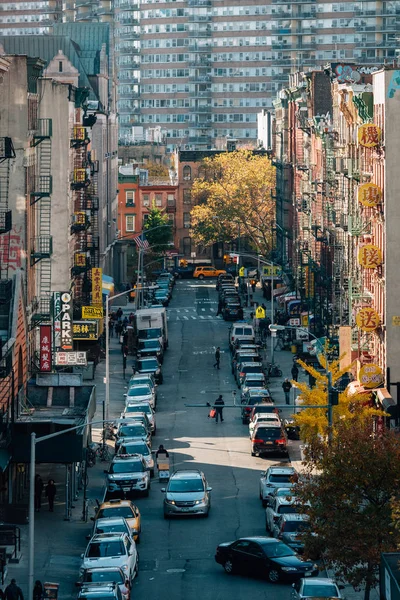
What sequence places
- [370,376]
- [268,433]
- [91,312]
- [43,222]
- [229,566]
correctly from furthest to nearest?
1. [91,312]
2. [43,222]
3. [370,376]
4. [268,433]
5. [229,566]

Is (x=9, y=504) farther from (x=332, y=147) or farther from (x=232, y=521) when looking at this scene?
(x=332, y=147)

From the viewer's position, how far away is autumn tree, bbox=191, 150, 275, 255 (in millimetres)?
159000

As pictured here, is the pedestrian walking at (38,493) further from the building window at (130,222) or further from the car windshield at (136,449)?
the building window at (130,222)

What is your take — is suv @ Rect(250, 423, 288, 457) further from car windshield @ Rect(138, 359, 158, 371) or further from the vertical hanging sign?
car windshield @ Rect(138, 359, 158, 371)

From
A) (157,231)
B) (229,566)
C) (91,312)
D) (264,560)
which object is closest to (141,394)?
(91,312)

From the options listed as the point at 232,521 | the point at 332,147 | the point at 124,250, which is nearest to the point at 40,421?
the point at 232,521

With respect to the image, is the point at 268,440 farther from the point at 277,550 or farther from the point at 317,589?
the point at 317,589

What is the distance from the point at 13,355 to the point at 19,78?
1746cm

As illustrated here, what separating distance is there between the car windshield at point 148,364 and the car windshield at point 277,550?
45.4 metres

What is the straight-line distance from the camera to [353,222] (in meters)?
83.6

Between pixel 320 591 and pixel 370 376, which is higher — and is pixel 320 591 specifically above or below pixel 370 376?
below

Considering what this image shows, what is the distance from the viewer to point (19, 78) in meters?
72.7

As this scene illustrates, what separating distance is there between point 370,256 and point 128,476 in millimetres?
19082

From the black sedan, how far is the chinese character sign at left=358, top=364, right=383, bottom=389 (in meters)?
25.0
